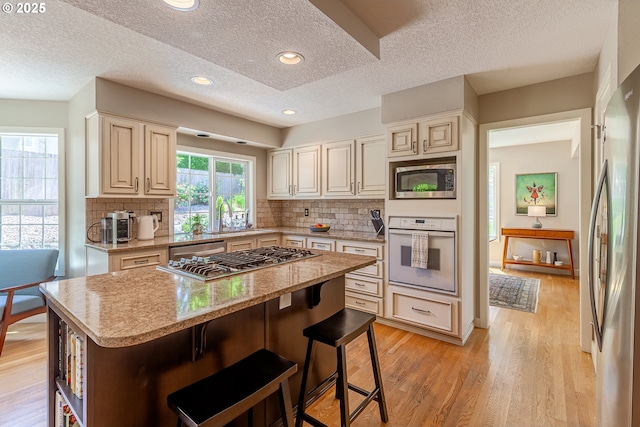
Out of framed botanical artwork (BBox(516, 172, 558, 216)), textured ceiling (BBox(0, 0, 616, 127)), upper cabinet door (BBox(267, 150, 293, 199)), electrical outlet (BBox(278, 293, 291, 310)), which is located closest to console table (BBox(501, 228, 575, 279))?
framed botanical artwork (BBox(516, 172, 558, 216))

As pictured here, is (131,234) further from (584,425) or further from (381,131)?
(584,425)

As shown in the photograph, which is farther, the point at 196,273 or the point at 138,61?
the point at 138,61

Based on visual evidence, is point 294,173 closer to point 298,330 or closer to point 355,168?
point 355,168

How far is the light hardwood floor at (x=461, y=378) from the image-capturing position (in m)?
1.90

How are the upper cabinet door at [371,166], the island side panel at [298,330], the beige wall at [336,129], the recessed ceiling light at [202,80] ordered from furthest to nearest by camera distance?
the beige wall at [336,129] → the upper cabinet door at [371,166] → the recessed ceiling light at [202,80] → the island side panel at [298,330]

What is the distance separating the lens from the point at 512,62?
2533mm

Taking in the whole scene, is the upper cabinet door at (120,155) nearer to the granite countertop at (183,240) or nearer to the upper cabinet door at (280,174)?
the granite countertop at (183,240)

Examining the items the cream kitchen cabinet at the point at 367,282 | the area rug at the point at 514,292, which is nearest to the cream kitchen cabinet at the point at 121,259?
the cream kitchen cabinet at the point at 367,282

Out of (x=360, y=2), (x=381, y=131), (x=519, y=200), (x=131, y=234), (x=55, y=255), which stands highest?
(x=360, y=2)

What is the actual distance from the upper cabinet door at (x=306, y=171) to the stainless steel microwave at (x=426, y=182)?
4.36 ft

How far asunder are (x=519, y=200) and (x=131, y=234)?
257 inches

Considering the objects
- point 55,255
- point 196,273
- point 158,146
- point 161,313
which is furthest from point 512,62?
point 55,255

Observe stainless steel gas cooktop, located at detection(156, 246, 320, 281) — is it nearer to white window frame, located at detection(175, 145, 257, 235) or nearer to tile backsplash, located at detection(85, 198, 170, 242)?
tile backsplash, located at detection(85, 198, 170, 242)

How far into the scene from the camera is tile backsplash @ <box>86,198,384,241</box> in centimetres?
318
